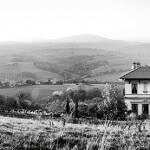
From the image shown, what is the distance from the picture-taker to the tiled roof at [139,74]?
40.4 metres

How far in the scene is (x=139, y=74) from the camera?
4128 cm

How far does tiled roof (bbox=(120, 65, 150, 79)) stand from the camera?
40409mm

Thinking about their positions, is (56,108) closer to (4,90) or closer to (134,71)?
(134,71)

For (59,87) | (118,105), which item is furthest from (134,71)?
(59,87)

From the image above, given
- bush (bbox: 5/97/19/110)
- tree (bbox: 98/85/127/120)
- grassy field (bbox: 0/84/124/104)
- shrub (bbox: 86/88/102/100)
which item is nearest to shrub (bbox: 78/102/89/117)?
tree (bbox: 98/85/127/120)

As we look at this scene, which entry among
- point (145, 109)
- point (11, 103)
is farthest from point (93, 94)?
point (145, 109)

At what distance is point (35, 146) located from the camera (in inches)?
318

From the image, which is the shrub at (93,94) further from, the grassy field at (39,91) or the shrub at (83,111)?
the shrub at (83,111)

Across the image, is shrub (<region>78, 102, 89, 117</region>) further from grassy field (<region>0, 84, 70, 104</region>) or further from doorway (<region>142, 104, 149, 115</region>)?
grassy field (<region>0, 84, 70, 104</region>)

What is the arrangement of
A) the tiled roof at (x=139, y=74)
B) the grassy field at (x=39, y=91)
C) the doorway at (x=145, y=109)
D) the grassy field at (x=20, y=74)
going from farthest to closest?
the grassy field at (x=20, y=74), the grassy field at (x=39, y=91), the tiled roof at (x=139, y=74), the doorway at (x=145, y=109)

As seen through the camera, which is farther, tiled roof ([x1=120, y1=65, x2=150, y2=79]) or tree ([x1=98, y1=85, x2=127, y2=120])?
tiled roof ([x1=120, y1=65, x2=150, y2=79])

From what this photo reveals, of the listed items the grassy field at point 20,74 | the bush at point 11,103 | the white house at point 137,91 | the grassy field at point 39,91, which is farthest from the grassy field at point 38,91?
the white house at point 137,91

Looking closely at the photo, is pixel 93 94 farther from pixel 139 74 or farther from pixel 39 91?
pixel 139 74

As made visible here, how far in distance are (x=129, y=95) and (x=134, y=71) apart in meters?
3.48
